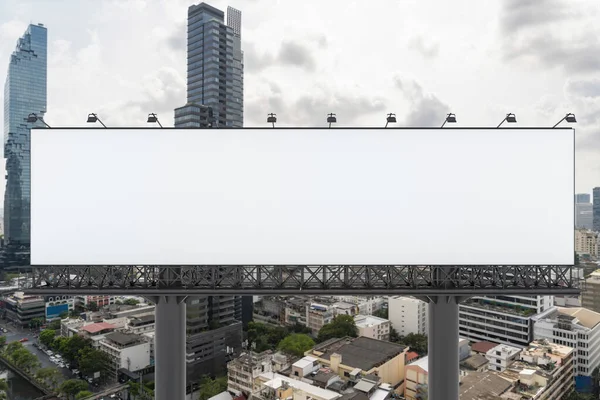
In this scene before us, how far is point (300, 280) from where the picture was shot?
912cm

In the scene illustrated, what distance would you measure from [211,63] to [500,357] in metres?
57.3

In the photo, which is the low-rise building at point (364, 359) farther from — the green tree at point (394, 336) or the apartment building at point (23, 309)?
the apartment building at point (23, 309)

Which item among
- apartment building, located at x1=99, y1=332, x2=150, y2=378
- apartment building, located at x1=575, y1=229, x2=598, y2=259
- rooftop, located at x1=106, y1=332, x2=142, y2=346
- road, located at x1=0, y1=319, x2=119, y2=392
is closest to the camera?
apartment building, located at x1=99, y1=332, x2=150, y2=378

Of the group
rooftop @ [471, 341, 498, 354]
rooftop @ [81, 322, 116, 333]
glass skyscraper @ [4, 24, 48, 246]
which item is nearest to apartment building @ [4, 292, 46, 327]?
rooftop @ [81, 322, 116, 333]

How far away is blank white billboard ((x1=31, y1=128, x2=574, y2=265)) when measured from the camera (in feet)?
30.2

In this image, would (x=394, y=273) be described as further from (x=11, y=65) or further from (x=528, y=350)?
(x=11, y=65)

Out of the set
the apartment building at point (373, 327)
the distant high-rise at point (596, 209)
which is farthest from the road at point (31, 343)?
the distant high-rise at point (596, 209)

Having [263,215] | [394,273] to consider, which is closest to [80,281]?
[263,215]

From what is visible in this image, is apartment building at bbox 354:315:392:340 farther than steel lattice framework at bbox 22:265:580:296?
Yes

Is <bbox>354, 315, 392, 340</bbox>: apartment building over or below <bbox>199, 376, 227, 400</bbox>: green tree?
over

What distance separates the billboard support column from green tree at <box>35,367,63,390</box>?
28.8 m

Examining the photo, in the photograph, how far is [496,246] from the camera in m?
9.23

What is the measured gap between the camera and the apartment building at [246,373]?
26.5 m

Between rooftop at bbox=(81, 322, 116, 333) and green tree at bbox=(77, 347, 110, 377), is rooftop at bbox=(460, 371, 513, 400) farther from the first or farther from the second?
Answer: rooftop at bbox=(81, 322, 116, 333)
